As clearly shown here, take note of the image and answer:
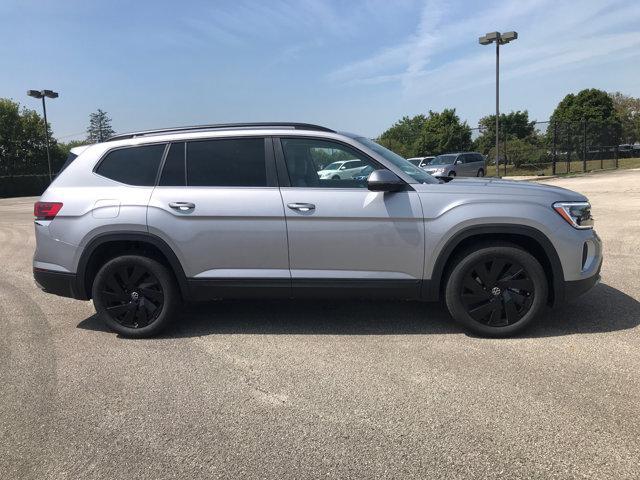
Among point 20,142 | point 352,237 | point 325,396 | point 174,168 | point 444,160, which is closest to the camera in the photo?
point 325,396

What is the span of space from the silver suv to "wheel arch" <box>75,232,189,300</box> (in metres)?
0.01

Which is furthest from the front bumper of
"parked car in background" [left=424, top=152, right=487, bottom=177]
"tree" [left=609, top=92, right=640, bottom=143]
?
"tree" [left=609, top=92, right=640, bottom=143]

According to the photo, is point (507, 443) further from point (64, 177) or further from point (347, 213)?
point (64, 177)

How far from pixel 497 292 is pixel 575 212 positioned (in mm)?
936

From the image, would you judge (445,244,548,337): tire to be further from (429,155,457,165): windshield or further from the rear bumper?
(429,155,457,165): windshield

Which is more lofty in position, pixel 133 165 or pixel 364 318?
pixel 133 165

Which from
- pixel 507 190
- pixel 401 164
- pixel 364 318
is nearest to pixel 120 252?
pixel 364 318

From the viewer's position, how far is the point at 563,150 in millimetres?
31891

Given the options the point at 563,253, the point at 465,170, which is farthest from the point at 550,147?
the point at 563,253

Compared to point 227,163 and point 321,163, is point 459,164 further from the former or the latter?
point 227,163

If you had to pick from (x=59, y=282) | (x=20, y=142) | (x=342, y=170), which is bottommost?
(x=59, y=282)

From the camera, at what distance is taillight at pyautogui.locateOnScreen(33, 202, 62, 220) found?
477cm

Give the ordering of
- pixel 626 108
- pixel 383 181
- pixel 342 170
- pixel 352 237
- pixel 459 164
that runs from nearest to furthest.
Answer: pixel 383 181, pixel 352 237, pixel 342 170, pixel 459 164, pixel 626 108

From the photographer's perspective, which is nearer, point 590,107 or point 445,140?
point 445,140
